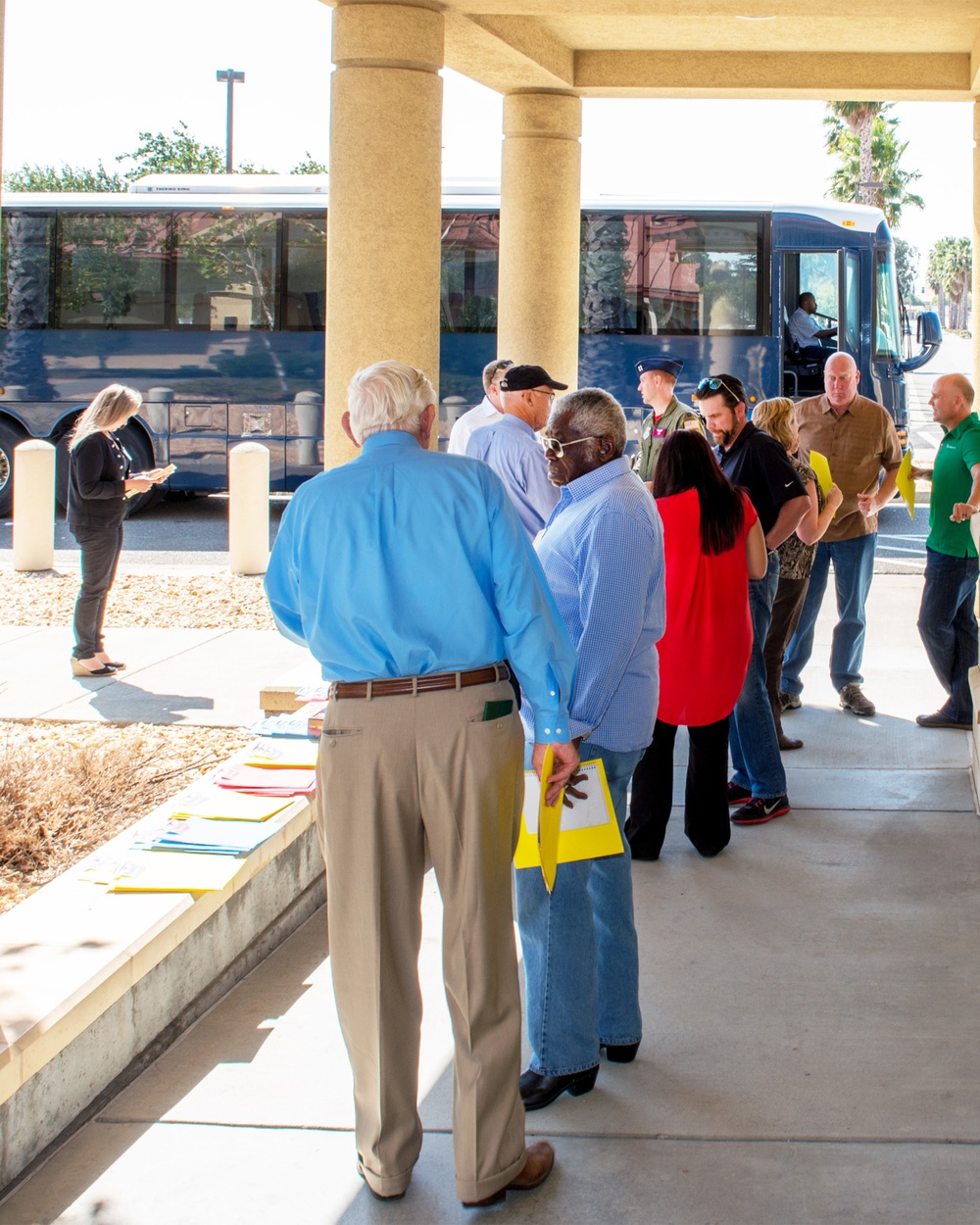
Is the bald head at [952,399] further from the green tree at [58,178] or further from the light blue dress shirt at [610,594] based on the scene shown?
the green tree at [58,178]

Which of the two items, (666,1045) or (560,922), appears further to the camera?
(666,1045)

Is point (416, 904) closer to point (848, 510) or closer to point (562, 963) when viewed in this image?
point (562, 963)

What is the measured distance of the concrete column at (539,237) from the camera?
1061 cm

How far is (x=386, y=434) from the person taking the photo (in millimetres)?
3252

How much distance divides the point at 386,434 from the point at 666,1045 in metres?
1.98

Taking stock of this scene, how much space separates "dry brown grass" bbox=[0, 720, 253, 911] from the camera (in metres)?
5.21

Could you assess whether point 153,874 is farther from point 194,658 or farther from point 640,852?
point 194,658

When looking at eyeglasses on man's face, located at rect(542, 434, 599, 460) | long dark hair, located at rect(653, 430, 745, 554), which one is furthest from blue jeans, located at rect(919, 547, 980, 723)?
eyeglasses on man's face, located at rect(542, 434, 599, 460)

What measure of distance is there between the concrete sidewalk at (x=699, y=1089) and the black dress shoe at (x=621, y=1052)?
0.14 ft

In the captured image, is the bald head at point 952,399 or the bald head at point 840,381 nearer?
the bald head at point 952,399

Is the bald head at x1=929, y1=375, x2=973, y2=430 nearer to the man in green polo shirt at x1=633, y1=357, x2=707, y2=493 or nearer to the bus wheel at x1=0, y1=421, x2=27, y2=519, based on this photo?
the man in green polo shirt at x1=633, y1=357, x2=707, y2=493

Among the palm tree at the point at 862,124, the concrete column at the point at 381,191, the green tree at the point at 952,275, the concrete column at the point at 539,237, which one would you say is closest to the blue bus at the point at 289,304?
the concrete column at the point at 539,237

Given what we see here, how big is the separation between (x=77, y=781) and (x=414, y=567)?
3336 mm

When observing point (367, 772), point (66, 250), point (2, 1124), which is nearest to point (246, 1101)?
point (2, 1124)
